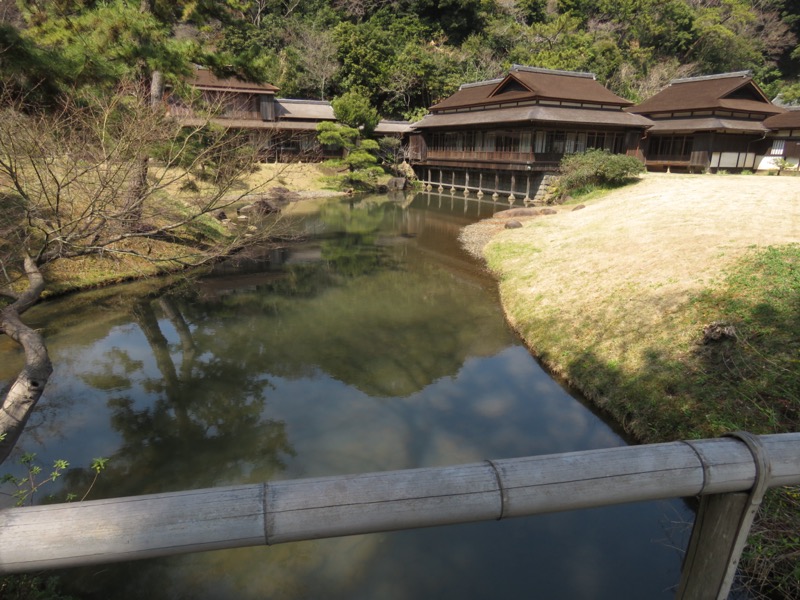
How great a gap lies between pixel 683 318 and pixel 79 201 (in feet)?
55.3

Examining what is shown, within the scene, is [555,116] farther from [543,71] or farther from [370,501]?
[370,501]

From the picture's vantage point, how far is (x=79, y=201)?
15203mm

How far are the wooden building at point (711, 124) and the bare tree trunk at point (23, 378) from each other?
1166 inches

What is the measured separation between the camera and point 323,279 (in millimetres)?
14883

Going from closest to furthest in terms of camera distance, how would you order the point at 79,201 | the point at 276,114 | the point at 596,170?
the point at 79,201 < the point at 596,170 < the point at 276,114

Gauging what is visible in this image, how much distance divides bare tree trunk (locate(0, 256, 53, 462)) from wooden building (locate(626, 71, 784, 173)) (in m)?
29.6

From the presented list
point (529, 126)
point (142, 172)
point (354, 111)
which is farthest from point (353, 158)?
point (142, 172)

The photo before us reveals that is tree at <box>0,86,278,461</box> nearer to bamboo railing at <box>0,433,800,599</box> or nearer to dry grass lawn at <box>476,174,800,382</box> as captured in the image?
bamboo railing at <box>0,433,800,599</box>

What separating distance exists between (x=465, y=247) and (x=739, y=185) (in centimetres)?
1100

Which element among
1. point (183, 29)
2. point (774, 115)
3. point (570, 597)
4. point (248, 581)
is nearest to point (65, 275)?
point (248, 581)

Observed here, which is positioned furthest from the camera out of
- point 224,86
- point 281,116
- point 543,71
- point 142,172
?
point 281,116

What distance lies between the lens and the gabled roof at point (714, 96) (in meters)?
26.1

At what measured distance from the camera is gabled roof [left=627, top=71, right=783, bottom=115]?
26094 millimetres

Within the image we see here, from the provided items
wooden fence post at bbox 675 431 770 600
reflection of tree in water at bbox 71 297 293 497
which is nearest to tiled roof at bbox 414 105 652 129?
reflection of tree in water at bbox 71 297 293 497
